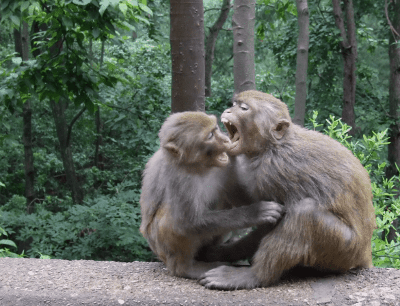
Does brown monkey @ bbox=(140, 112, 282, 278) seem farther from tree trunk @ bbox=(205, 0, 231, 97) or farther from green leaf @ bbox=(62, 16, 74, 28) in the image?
tree trunk @ bbox=(205, 0, 231, 97)

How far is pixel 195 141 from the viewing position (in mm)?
3342

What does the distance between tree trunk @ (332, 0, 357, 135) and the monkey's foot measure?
224 inches

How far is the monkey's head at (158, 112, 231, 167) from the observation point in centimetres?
334

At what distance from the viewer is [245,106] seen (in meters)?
3.37

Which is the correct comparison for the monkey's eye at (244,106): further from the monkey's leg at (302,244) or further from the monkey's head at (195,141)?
the monkey's leg at (302,244)

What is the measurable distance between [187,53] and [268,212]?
208 cm

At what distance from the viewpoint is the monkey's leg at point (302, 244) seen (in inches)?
123

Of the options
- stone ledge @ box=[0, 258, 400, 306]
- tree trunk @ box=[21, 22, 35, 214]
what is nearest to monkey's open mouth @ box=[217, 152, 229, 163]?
stone ledge @ box=[0, 258, 400, 306]

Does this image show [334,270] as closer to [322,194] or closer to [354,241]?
[354,241]

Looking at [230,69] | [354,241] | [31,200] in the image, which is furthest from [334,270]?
[230,69]

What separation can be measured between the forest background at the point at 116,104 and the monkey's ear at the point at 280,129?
1597 mm

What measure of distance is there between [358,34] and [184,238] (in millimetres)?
8196

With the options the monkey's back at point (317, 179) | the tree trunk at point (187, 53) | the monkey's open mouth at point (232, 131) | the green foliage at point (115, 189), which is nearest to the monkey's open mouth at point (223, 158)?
the monkey's open mouth at point (232, 131)

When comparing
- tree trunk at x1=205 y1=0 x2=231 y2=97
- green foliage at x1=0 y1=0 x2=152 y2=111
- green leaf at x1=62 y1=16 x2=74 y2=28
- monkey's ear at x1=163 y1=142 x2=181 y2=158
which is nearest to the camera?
monkey's ear at x1=163 y1=142 x2=181 y2=158
